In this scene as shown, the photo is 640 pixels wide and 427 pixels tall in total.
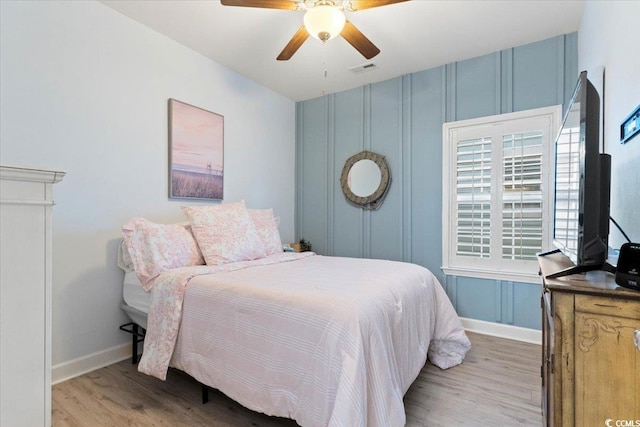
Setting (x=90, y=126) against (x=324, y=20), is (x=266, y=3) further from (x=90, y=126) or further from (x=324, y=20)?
(x=90, y=126)

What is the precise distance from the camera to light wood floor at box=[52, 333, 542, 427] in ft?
5.75

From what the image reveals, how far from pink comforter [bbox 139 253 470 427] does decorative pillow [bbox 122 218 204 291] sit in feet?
0.46

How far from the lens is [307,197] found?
432cm

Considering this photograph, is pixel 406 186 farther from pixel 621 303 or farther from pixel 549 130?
pixel 621 303

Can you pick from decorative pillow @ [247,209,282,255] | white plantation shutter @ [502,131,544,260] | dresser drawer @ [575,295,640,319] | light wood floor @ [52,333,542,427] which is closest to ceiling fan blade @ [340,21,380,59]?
white plantation shutter @ [502,131,544,260]

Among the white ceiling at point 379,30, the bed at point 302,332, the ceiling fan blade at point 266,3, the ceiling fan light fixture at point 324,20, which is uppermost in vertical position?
the white ceiling at point 379,30

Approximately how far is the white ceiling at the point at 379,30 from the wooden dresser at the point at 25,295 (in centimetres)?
202

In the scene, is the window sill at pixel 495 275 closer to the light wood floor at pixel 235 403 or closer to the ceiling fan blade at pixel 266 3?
the light wood floor at pixel 235 403

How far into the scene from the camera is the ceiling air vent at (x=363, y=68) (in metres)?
3.34

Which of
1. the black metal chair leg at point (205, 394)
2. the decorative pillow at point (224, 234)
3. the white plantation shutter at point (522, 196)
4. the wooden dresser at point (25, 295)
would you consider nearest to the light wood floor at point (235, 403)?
the black metal chair leg at point (205, 394)

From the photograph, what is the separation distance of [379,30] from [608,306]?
265 centimetres

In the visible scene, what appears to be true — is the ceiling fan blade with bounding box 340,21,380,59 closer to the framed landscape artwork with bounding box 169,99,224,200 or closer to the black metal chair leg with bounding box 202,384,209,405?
the framed landscape artwork with bounding box 169,99,224,200

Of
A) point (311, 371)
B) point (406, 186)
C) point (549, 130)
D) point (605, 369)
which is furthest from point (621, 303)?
point (406, 186)

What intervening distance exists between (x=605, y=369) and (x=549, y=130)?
2.66m
